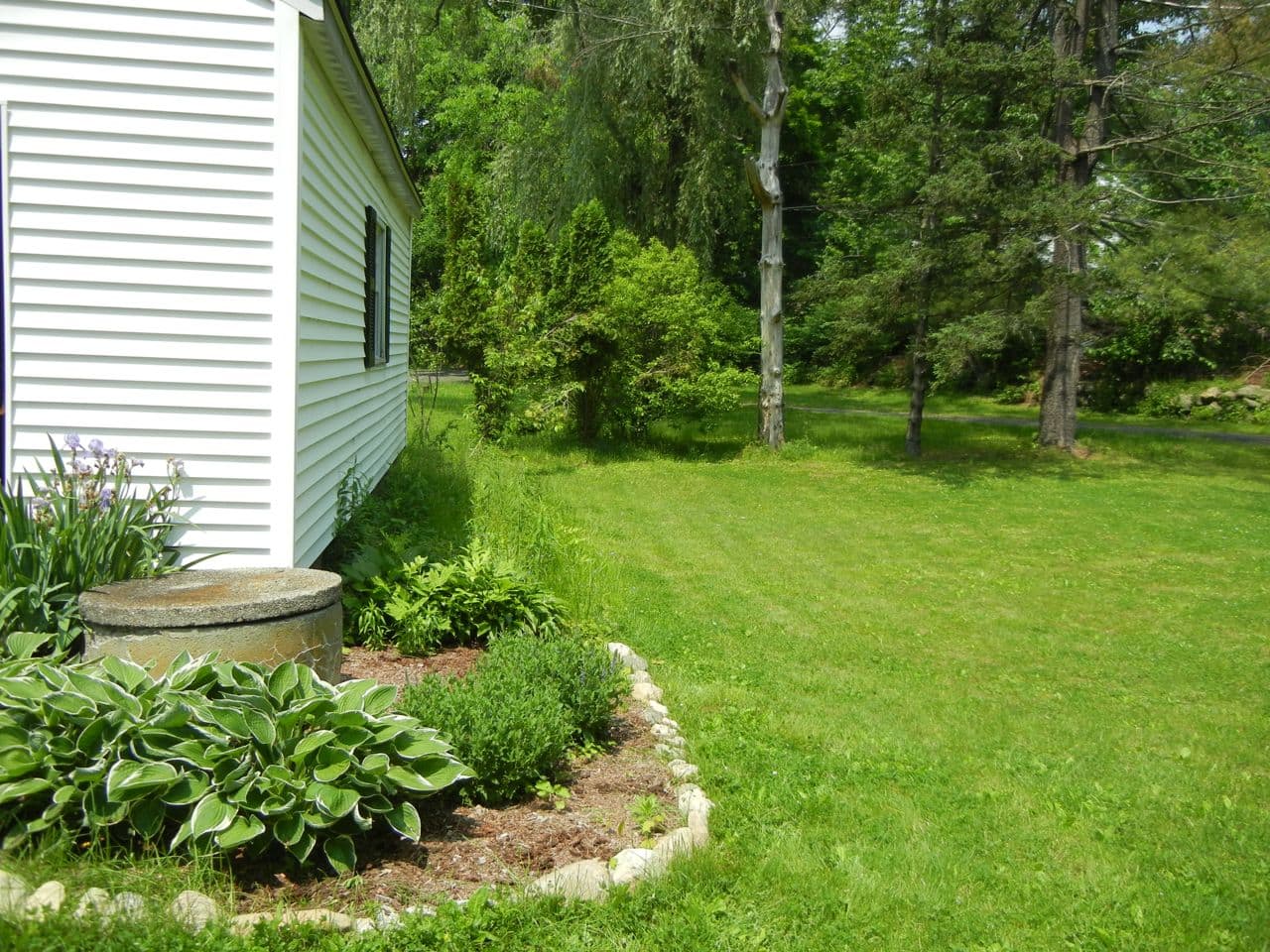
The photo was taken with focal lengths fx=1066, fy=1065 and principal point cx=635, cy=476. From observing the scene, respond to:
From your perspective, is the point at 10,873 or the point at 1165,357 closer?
the point at 10,873

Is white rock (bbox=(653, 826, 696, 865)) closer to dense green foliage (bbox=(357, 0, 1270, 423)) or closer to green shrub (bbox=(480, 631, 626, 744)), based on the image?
green shrub (bbox=(480, 631, 626, 744))

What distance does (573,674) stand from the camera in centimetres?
448

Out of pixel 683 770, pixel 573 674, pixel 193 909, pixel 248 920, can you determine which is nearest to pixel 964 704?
pixel 683 770

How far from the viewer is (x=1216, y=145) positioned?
879 inches

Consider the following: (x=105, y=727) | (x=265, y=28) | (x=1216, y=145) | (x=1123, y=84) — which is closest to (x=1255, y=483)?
(x=1123, y=84)

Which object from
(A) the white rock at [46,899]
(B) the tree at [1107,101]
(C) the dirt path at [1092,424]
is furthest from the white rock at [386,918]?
(C) the dirt path at [1092,424]

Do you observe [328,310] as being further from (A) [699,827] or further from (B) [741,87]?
(B) [741,87]

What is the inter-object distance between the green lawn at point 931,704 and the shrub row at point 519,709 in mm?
554

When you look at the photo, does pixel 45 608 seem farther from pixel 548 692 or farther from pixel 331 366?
pixel 331 366

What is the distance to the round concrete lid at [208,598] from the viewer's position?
3984 millimetres

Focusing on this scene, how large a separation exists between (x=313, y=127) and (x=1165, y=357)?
24.1m

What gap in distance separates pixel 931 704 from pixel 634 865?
2728mm

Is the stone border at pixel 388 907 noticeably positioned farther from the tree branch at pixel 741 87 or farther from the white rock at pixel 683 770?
the tree branch at pixel 741 87

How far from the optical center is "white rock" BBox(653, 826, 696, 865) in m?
3.58
